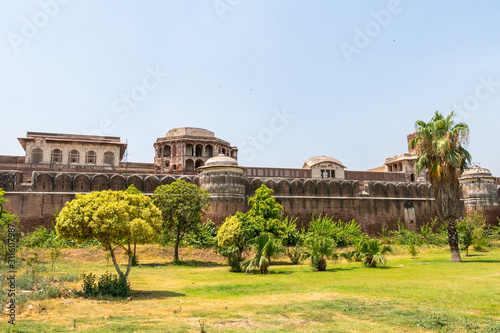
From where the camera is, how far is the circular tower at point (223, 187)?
2472 cm

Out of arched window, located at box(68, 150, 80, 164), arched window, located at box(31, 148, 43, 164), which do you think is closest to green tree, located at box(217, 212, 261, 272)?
arched window, located at box(68, 150, 80, 164)

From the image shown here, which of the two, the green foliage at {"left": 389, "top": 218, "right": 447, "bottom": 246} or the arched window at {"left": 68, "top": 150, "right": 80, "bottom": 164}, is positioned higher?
the arched window at {"left": 68, "top": 150, "right": 80, "bottom": 164}

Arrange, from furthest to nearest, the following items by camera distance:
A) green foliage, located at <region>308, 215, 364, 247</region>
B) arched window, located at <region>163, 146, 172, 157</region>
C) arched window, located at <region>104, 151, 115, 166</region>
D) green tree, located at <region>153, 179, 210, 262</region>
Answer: arched window, located at <region>163, 146, 172, 157</region>
arched window, located at <region>104, 151, 115, 166</region>
green foliage, located at <region>308, 215, 364, 247</region>
green tree, located at <region>153, 179, 210, 262</region>

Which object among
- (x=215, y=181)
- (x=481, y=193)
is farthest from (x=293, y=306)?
(x=481, y=193)

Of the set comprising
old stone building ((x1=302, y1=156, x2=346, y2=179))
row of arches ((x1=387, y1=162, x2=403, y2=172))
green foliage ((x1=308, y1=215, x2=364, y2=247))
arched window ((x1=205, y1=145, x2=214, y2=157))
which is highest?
arched window ((x1=205, y1=145, x2=214, y2=157))

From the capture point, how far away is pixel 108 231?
1019cm

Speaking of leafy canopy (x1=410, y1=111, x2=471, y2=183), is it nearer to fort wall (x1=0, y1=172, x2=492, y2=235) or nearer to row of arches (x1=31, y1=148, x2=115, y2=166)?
fort wall (x1=0, y1=172, x2=492, y2=235)

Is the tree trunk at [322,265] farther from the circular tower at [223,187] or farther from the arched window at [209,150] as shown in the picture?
the arched window at [209,150]

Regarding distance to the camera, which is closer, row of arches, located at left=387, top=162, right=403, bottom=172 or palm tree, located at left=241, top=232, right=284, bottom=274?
palm tree, located at left=241, top=232, right=284, bottom=274

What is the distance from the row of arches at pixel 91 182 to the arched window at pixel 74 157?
1304cm

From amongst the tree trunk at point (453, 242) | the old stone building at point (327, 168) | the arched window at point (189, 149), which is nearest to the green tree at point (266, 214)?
the tree trunk at point (453, 242)

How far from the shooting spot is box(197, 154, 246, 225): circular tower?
24.7 meters

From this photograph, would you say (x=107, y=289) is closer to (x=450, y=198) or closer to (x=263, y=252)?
(x=263, y=252)

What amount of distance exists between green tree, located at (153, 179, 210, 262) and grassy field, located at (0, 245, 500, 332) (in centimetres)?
646
